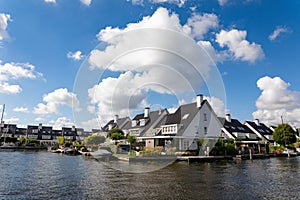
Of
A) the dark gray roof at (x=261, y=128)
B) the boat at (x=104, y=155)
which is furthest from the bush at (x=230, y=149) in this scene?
the dark gray roof at (x=261, y=128)

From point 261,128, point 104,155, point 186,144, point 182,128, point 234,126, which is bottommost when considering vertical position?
point 104,155

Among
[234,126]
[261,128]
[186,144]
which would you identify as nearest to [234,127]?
[234,126]

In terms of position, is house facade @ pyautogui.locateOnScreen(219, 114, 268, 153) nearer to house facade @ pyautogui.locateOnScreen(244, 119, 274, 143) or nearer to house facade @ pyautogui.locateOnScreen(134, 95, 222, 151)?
house facade @ pyautogui.locateOnScreen(244, 119, 274, 143)

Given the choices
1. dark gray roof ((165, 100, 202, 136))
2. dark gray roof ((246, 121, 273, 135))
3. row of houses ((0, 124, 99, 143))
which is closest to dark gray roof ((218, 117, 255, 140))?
dark gray roof ((246, 121, 273, 135))

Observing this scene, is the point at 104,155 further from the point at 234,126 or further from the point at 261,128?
the point at 261,128

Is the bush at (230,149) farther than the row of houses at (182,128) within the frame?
No

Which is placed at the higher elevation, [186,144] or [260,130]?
[260,130]

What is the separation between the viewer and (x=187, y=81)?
1638cm

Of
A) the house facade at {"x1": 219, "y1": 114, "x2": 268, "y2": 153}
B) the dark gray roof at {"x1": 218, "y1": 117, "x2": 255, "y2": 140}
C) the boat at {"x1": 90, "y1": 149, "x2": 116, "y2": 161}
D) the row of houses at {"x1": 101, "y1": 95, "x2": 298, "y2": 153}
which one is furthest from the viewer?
the dark gray roof at {"x1": 218, "y1": 117, "x2": 255, "y2": 140}

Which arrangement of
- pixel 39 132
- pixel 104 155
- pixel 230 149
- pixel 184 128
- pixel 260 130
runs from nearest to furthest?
pixel 104 155 < pixel 230 149 < pixel 184 128 < pixel 260 130 < pixel 39 132

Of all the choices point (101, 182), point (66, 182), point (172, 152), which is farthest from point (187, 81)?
point (172, 152)

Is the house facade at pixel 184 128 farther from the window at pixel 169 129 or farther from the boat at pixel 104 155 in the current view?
the boat at pixel 104 155

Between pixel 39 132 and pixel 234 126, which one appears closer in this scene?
pixel 234 126

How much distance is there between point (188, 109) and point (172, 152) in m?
11.2
